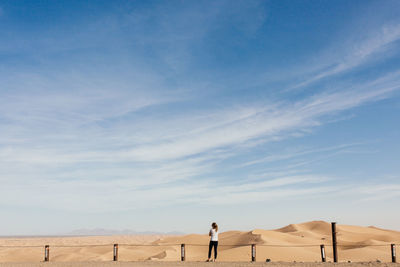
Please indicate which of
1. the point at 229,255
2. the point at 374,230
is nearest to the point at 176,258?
the point at 229,255

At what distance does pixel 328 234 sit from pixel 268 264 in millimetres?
33000

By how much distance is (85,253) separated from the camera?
43656mm

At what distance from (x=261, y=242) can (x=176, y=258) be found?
31.9ft

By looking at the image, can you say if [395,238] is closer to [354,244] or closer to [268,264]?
[354,244]

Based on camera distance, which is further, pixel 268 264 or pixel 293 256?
pixel 293 256

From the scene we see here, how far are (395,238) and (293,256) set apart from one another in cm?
2529

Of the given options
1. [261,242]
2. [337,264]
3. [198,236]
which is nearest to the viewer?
[337,264]

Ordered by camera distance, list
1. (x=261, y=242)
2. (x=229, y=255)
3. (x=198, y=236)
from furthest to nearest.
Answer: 1. (x=198, y=236)
2. (x=261, y=242)
3. (x=229, y=255)

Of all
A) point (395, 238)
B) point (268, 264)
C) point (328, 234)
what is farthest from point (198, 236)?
point (268, 264)

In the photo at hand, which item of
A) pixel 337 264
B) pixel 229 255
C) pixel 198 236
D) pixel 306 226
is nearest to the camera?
pixel 337 264

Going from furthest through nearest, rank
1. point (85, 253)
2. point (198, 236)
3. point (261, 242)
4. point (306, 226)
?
point (306, 226) < point (198, 236) < point (85, 253) < point (261, 242)

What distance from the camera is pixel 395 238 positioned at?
176 ft

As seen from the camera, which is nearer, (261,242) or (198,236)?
(261,242)

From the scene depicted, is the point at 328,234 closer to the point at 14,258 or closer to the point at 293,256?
the point at 293,256
